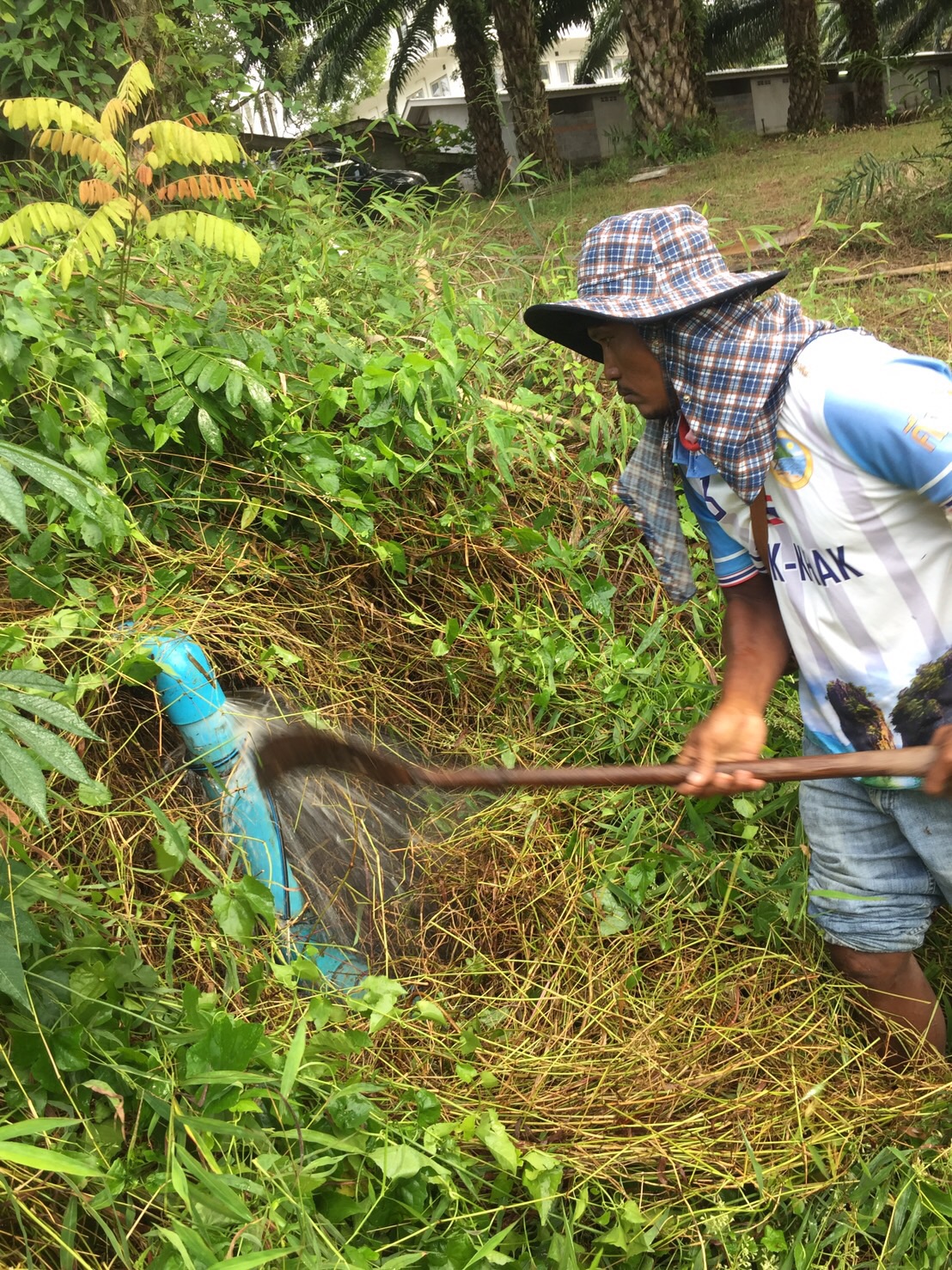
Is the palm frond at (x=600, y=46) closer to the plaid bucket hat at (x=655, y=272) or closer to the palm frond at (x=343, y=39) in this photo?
the palm frond at (x=343, y=39)

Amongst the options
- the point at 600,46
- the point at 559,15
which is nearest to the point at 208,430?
the point at 559,15

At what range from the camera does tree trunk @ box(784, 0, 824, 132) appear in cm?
1291

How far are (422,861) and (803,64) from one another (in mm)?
13643

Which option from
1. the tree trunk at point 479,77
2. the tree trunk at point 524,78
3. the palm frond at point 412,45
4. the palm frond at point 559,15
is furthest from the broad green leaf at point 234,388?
the palm frond at point 559,15

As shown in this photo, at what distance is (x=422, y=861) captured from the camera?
8.37 ft

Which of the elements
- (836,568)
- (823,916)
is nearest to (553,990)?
(823,916)

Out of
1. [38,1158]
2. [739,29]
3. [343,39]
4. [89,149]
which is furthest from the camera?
[739,29]

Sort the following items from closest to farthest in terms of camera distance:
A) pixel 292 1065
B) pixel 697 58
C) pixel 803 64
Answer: pixel 292 1065 → pixel 697 58 → pixel 803 64

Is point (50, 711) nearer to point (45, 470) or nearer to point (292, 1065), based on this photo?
point (45, 470)

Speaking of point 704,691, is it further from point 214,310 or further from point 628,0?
point 628,0

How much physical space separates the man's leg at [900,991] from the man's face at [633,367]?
117 cm

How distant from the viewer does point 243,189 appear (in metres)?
3.31

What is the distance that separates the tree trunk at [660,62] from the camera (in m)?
10.1

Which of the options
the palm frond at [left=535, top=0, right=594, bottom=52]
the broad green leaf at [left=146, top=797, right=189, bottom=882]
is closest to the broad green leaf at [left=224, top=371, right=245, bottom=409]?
the broad green leaf at [left=146, top=797, right=189, bottom=882]
